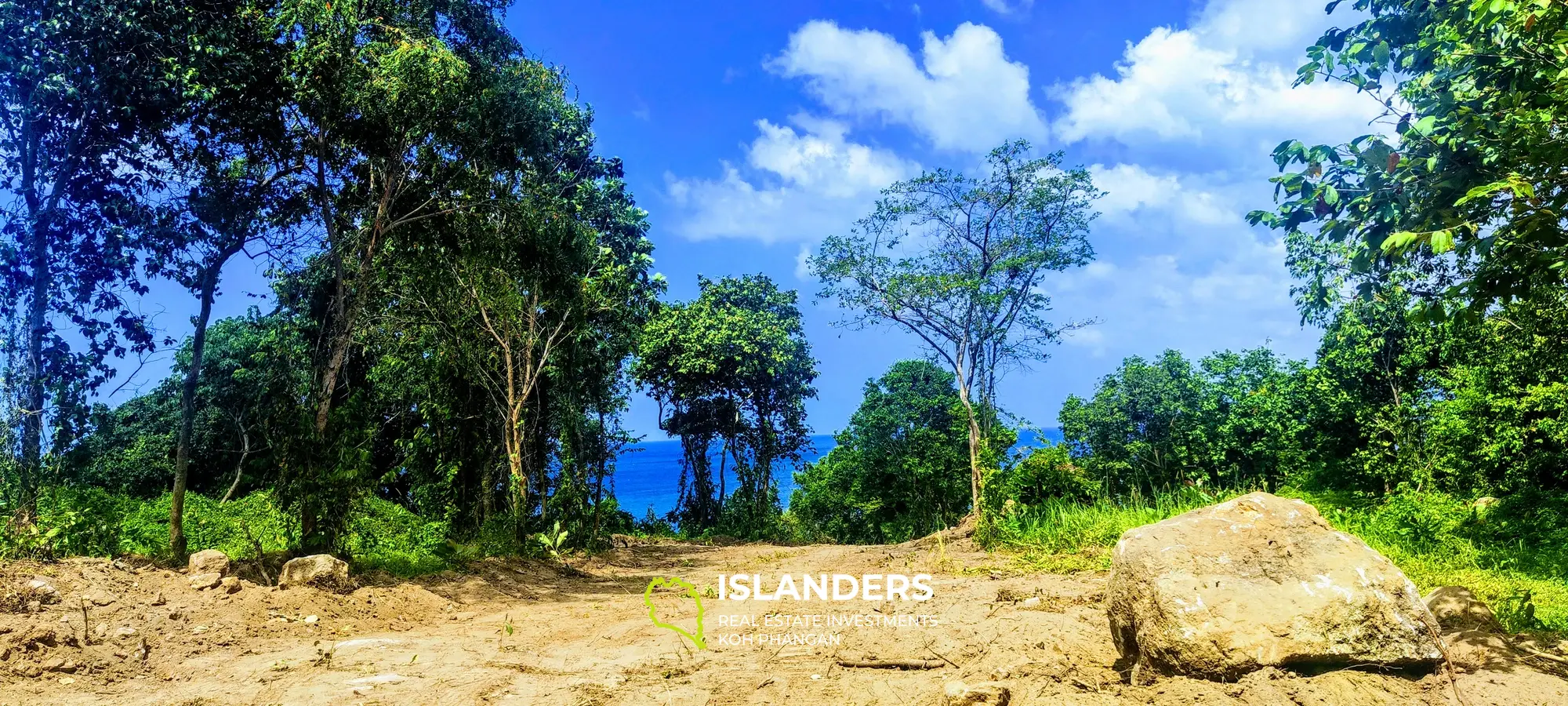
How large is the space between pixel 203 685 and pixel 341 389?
1151cm

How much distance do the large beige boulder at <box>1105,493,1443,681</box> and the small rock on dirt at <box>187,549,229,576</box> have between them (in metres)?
8.16

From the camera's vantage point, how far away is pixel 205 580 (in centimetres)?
789

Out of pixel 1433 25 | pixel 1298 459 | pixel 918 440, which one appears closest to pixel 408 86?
pixel 1433 25

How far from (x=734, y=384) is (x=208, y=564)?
627 inches

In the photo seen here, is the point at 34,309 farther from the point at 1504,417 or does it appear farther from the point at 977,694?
the point at 1504,417

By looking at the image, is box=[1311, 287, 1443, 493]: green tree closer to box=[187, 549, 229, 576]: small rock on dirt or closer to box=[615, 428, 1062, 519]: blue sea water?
box=[615, 428, 1062, 519]: blue sea water

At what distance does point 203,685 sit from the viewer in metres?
5.53

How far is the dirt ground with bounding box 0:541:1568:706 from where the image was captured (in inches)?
175

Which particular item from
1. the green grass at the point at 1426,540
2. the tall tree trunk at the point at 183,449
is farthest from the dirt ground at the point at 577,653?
the green grass at the point at 1426,540

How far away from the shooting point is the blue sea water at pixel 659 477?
20114mm

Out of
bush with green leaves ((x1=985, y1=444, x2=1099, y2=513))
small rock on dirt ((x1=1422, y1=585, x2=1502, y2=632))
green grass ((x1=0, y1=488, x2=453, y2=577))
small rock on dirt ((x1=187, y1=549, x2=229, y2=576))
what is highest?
bush with green leaves ((x1=985, y1=444, x2=1099, y2=513))

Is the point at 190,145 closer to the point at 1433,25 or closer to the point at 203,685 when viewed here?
the point at 203,685

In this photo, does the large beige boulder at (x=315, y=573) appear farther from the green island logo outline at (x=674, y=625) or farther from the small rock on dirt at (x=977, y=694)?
the small rock on dirt at (x=977, y=694)

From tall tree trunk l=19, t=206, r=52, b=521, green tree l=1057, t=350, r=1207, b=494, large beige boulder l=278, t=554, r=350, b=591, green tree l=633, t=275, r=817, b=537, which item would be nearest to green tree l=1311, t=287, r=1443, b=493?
green tree l=1057, t=350, r=1207, b=494
